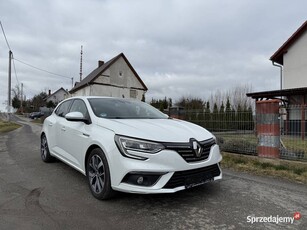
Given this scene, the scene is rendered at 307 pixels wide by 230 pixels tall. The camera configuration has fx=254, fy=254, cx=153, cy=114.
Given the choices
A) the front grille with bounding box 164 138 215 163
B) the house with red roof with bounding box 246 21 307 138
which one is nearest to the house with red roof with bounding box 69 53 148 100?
the house with red roof with bounding box 246 21 307 138

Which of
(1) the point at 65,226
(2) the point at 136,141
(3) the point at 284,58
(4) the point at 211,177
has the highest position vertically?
(3) the point at 284,58

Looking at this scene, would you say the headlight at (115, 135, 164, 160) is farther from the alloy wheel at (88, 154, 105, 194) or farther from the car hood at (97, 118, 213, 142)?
the alloy wheel at (88, 154, 105, 194)

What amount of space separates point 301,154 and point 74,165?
537 cm

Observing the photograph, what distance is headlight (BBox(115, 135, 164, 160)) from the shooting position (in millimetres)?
3297

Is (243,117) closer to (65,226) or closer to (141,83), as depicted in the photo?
(65,226)

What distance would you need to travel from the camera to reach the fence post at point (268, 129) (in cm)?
655

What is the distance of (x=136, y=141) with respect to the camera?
3359mm

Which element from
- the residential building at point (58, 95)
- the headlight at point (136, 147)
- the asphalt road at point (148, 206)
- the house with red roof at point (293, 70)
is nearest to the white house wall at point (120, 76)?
the house with red roof at point (293, 70)

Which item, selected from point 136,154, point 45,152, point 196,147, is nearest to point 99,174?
point 136,154

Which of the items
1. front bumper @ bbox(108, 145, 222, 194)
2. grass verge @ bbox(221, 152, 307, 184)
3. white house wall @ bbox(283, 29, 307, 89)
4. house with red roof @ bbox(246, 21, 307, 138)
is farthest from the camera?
white house wall @ bbox(283, 29, 307, 89)

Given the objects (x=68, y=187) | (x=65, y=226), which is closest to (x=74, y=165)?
(x=68, y=187)

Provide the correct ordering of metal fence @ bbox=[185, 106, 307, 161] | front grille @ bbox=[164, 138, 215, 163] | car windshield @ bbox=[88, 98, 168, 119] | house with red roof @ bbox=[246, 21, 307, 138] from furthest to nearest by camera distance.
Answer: house with red roof @ bbox=[246, 21, 307, 138]
metal fence @ bbox=[185, 106, 307, 161]
car windshield @ bbox=[88, 98, 168, 119]
front grille @ bbox=[164, 138, 215, 163]

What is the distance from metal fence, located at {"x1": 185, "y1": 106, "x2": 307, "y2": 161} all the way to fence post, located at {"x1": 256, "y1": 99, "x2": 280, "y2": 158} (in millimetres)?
37

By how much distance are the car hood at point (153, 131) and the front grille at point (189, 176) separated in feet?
1.42
